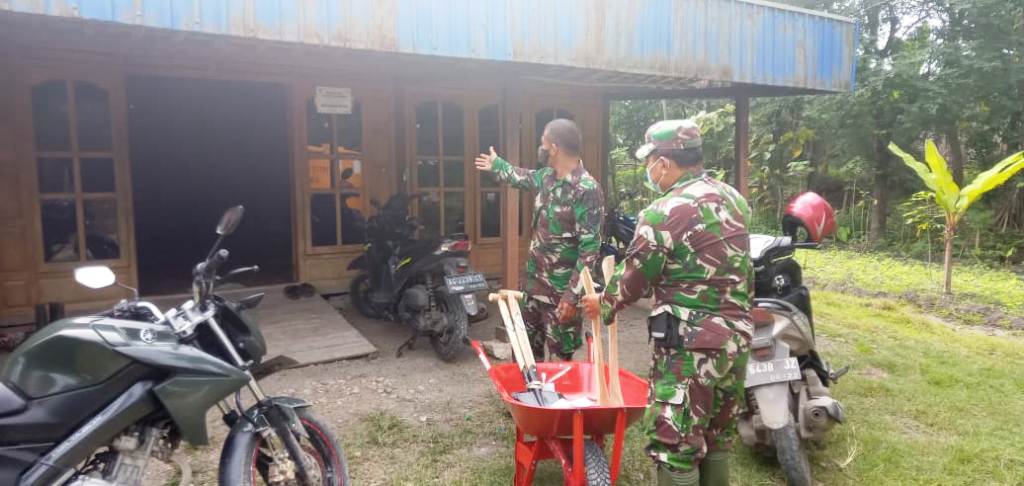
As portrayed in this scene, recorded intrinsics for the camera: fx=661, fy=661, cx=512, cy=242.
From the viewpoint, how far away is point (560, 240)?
134 inches

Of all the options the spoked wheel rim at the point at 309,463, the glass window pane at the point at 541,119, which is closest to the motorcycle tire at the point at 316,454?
the spoked wheel rim at the point at 309,463

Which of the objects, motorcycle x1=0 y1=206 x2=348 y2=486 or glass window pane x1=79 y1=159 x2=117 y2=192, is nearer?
motorcycle x1=0 y1=206 x2=348 y2=486

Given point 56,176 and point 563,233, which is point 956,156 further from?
point 56,176

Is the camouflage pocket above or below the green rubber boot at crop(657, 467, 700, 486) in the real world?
→ above

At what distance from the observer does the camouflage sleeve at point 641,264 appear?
2205 mm

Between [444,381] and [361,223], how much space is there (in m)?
2.12

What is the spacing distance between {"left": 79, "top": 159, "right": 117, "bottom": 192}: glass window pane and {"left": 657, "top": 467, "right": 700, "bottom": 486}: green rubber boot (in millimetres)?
4982

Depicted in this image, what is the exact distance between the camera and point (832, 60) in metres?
5.39

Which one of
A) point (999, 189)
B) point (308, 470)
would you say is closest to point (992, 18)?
point (999, 189)

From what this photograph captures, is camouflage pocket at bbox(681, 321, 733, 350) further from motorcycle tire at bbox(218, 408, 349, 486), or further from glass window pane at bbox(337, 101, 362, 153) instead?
glass window pane at bbox(337, 101, 362, 153)

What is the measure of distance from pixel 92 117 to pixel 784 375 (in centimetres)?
530

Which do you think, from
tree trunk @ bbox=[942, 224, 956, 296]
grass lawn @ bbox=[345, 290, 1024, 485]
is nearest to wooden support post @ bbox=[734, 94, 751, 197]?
grass lawn @ bbox=[345, 290, 1024, 485]

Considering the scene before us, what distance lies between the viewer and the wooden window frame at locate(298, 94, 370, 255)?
611cm

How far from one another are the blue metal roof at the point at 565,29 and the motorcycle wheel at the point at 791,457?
8.34ft
